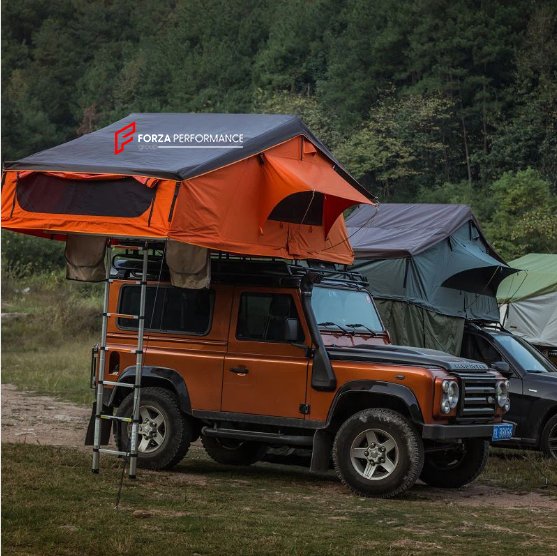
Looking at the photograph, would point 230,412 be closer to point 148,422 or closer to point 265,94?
point 148,422

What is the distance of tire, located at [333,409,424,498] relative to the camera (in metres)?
11.3

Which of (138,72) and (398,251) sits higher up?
(138,72)

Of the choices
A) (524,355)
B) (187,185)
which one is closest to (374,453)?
(187,185)

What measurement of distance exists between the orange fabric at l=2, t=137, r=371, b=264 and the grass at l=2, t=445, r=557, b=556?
2.24 meters

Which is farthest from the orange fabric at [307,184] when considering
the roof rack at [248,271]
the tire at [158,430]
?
the tire at [158,430]

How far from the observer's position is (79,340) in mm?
34531

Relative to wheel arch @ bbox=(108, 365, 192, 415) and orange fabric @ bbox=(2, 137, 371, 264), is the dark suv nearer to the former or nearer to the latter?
orange fabric @ bbox=(2, 137, 371, 264)

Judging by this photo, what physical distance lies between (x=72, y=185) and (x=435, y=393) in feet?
12.5

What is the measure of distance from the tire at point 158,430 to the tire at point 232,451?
3.60 ft

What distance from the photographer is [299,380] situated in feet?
39.2

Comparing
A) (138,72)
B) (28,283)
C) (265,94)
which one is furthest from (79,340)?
(138,72)

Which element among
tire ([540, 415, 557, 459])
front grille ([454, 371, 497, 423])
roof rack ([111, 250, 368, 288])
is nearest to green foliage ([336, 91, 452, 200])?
tire ([540, 415, 557, 459])

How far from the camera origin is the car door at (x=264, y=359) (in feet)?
39.4

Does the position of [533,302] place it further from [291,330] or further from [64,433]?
[291,330]
